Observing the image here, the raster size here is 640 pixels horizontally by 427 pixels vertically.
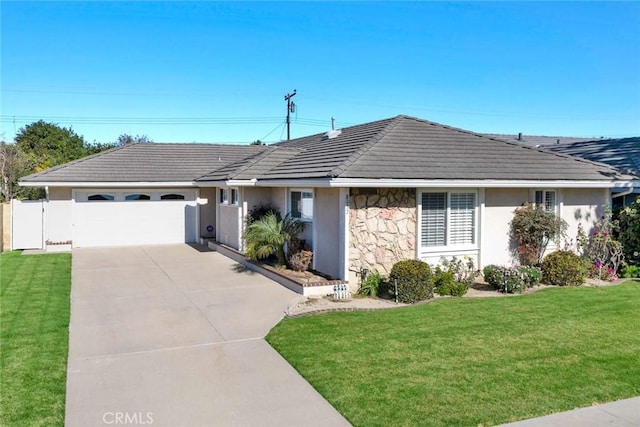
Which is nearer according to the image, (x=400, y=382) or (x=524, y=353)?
(x=400, y=382)

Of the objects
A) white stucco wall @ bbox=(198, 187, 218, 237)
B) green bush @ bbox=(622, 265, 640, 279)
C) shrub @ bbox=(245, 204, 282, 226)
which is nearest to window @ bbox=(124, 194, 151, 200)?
white stucco wall @ bbox=(198, 187, 218, 237)

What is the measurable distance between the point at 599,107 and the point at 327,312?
112 feet

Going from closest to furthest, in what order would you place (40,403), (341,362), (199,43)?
(40,403) < (341,362) < (199,43)

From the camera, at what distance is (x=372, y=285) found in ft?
37.0

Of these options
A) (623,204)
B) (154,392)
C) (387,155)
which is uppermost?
(387,155)

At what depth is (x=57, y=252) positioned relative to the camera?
62.1ft

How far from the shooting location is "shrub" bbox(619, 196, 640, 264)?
13.9m

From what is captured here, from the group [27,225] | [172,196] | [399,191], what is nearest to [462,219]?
[399,191]

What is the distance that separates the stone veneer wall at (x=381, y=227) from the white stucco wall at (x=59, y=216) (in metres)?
13.9

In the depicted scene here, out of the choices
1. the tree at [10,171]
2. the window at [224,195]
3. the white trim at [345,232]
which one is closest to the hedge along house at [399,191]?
the white trim at [345,232]

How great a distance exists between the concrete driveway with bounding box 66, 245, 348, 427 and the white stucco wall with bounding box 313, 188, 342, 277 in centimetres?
133

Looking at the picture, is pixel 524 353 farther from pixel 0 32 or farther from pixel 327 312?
pixel 0 32

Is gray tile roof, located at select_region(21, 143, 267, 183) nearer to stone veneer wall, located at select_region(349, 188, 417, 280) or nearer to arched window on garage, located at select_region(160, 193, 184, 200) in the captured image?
arched window on garage, located at select_region(160, 193, 184, 200)

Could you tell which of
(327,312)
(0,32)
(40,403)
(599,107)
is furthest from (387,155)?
(599,107)
